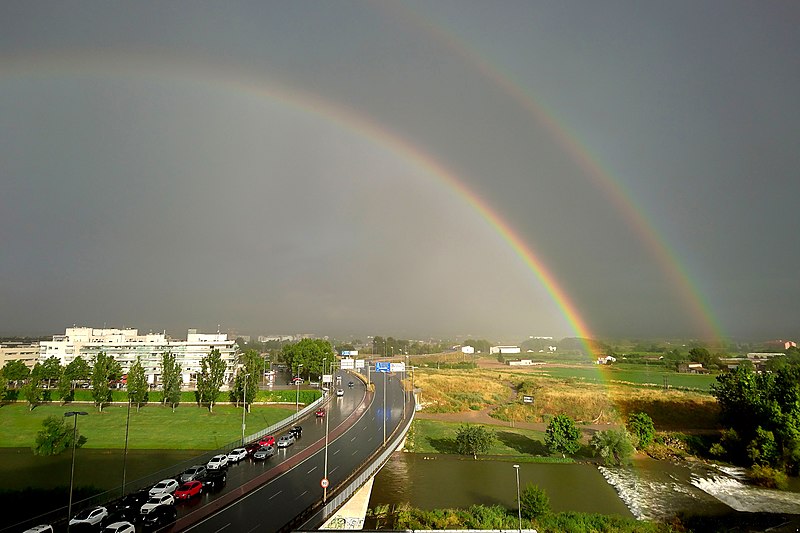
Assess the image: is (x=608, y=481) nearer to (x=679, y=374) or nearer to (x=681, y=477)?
(x=681, y=477)

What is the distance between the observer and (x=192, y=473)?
2673 centimetres

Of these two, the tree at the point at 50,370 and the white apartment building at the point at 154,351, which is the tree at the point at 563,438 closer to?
the white apartment building at the point at 154,351

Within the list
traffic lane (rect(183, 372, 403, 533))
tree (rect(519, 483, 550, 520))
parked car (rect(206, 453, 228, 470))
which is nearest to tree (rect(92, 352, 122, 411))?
traffic lane (rect(183, 372, 403, 533))

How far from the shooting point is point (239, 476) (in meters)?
28.6

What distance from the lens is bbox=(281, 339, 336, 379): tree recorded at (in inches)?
2923

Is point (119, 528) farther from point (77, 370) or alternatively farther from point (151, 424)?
point (77, 370)

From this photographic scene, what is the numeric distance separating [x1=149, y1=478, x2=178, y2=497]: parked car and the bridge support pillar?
29.0 feet

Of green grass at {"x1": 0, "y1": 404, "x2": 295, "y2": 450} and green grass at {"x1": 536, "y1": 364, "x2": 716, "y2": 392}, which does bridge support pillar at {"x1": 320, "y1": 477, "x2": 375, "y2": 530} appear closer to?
green grass at {"x1": 0, "y1": 404, "x2": 295, "y2": 450}

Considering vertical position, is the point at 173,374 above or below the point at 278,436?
above

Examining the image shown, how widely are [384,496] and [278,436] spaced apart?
Result: 50.4 ft

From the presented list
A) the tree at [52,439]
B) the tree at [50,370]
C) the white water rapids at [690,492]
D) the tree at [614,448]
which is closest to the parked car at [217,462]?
the tree at [52,439]

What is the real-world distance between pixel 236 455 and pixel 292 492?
8.28m

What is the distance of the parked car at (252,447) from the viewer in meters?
34.3

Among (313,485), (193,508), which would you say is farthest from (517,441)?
(193,508)
